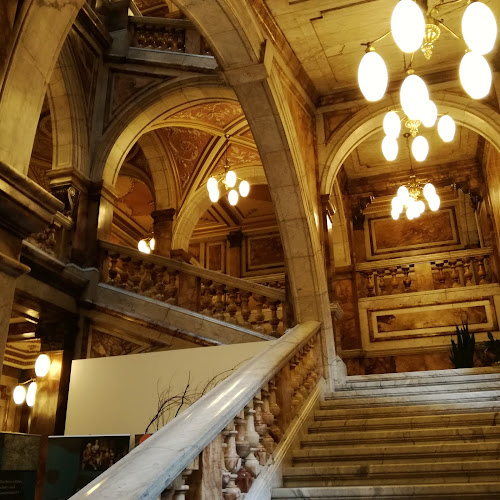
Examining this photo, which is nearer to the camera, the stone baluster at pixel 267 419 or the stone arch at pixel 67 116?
the stone baluster at pixel 267 419

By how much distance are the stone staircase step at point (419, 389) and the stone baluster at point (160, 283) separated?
2.56 meters

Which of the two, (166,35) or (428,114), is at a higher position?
(166,35)

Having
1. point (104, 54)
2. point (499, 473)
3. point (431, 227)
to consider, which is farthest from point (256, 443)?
point (431, 227)

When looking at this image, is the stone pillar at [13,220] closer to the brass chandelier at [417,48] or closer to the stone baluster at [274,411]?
the stone baluster at [274,411]

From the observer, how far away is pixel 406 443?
425cm

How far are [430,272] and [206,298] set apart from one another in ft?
15.4

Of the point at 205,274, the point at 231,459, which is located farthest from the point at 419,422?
the point at 205,274

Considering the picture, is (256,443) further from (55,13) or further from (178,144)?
(178,144)

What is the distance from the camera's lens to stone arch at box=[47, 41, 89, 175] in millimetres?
7859

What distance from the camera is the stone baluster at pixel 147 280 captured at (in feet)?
24.4

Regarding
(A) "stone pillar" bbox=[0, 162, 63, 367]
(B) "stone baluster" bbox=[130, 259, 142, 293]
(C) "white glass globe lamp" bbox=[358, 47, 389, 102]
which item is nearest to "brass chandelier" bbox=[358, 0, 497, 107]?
(C) "white glass globe lamp" bbox=[358, 47, 389, 102]

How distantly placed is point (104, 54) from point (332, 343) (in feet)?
17.6

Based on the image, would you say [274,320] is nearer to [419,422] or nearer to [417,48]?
[419,422]

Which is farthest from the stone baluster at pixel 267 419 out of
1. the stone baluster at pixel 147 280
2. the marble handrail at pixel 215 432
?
the stone baluster at pixel 147 280
